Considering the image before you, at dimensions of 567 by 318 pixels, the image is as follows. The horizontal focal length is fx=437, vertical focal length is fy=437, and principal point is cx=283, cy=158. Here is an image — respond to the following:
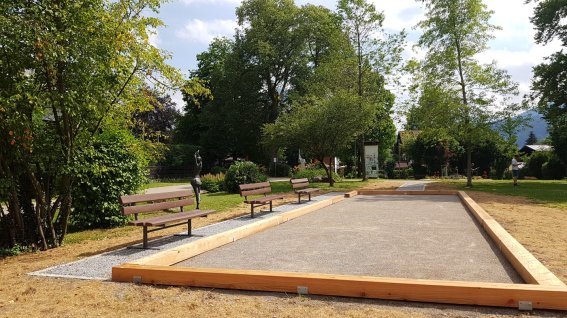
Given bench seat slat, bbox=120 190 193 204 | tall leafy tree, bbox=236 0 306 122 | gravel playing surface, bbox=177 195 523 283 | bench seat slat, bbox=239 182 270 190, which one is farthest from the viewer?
tall leafy tree, bbox=236 0 306 122

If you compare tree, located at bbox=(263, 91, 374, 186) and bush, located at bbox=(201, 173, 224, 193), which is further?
tree, located at bbox=(263, 91, 374, 186)

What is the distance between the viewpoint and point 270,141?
2509cm

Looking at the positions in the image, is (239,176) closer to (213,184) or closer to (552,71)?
(213,184)

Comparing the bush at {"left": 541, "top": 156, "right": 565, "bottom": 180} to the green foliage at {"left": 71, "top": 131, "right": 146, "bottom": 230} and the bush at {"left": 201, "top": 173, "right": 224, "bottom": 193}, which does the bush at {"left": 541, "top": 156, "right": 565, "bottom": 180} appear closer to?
the bush at {"left": 201, "top": 173, "right": 224, "bottom": 193}

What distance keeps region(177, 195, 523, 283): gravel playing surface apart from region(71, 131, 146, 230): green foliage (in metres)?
3.69

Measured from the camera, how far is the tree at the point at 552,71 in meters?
25.3

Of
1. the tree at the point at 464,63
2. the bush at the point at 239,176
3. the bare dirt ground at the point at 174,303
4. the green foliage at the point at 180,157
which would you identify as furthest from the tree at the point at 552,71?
the green foliage at the point at 180,157

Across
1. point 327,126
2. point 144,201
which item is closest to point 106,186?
point 144,201

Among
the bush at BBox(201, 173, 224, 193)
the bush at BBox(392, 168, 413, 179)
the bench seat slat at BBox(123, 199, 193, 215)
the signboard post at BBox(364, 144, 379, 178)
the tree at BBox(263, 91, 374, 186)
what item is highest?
the tree at BBox(263, 91, 374, 186)

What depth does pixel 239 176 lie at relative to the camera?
19891 mm

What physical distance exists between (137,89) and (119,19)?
1.45 meters

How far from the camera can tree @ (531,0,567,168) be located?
82.9 ft

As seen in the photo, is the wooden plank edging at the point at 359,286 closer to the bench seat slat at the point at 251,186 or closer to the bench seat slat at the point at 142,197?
the bench seat slat at the point at 142,197

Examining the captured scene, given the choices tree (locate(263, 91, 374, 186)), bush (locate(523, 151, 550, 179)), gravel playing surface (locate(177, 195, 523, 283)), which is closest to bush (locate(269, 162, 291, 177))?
tree (locate(263, 91, 374, 186))
